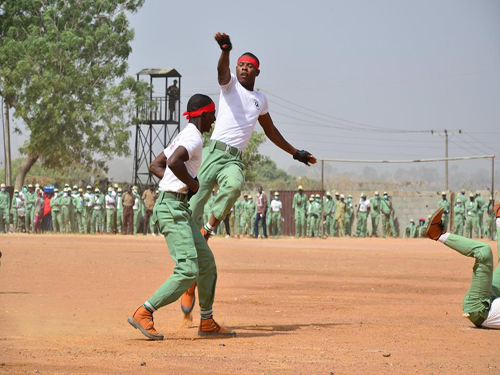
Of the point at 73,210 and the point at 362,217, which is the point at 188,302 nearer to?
the point at 73,210

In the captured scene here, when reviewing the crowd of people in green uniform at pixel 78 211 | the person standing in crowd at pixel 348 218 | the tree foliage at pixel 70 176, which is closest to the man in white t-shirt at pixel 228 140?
the crowd of people in green uniform at pixel 78 211

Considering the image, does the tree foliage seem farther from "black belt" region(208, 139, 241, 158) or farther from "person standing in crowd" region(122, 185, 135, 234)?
"black belt" region(208, 139, 241, 158)

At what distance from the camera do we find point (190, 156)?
7207 millimetres

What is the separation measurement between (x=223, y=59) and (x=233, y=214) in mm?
31838

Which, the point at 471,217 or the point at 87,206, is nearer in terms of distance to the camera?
the point at 471,217

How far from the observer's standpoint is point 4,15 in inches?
1863

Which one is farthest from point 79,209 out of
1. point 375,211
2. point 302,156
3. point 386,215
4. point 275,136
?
point 302,156

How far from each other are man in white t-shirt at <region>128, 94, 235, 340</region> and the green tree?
125 feet

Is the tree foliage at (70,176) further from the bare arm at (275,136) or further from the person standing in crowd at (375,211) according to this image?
the bare arm at (275,136)

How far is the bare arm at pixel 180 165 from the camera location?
Result: 23.2ft

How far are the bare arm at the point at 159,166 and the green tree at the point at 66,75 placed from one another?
38.3 m

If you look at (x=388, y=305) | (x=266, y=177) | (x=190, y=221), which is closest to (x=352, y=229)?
(x=388, y=305)

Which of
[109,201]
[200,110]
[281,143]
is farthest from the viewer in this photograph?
[109,201]

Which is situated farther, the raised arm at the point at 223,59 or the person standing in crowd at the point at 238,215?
the person standing in crowd at the point at 238,215
